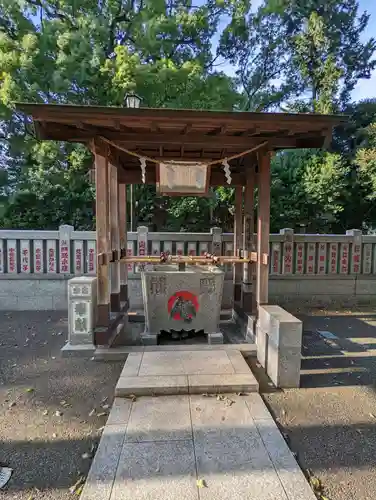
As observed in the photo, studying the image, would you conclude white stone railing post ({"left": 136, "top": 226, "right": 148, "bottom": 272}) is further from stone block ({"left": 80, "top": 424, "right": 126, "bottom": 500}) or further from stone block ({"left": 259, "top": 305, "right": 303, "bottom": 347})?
stone block ({"left": 80, "top": 424, "right": 126, "bottom": 500})

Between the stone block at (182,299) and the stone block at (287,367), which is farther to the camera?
the stone block at (182,299)

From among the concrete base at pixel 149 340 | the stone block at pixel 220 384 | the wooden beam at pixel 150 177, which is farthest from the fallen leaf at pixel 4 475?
the wooden beam at pixel 150 177

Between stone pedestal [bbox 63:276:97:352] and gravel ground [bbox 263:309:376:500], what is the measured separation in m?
2.41

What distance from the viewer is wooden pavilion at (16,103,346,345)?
3744 millimetres

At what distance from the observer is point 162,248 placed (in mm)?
6844

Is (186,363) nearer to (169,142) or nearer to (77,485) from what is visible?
(77,485)

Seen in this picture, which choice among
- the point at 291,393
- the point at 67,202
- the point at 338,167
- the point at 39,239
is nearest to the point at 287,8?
the point at 338,167

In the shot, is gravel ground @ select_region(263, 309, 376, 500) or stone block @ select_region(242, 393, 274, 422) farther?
stone block @ select_region(242, 393, 274, 422)

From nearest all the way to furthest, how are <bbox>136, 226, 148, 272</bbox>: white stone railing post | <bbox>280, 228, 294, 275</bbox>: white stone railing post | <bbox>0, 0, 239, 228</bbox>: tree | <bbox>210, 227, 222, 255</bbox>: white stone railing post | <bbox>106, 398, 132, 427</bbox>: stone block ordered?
<bbox>106, 398, 132, 427</bbox>: stone block < <bbox>136, 226, 148, 272</bbox>: white stone railing post < <bbox>210, 227, 222, 255</bbox>: white stone railing post < <bbox>280, 228, 294, 275</bbox>: white stone railing post < <bbox>0, 0, 239, 228</bbox>: tree

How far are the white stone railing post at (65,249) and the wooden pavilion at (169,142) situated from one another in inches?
64.9

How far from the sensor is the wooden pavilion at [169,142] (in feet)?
12.3


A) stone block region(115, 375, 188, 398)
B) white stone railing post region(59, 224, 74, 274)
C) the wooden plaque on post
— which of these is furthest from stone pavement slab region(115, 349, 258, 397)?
white stone railing post region(59, 224, 74, 274)

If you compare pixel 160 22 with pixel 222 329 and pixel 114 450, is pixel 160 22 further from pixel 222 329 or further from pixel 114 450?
pixel 114 450

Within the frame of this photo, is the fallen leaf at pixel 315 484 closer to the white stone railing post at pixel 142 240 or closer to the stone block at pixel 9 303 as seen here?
the white stone railing post at pixel 142 240
